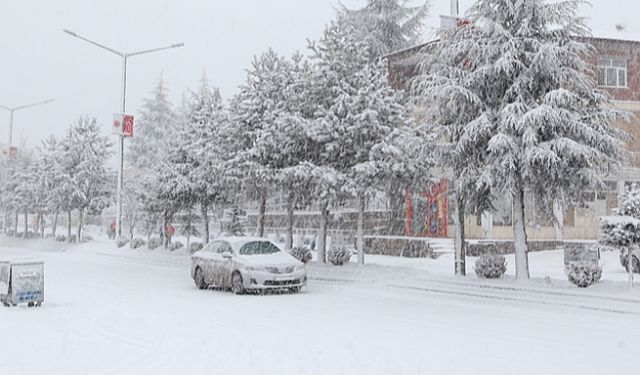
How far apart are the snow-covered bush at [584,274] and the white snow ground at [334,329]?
0.30m

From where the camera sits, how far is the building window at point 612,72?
3456 cm

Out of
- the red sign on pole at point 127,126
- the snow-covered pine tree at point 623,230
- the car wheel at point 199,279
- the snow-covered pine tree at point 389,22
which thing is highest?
the snow-covered pine tree at point 389,22

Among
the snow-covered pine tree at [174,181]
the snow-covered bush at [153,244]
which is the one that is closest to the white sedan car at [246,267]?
the snow-covered pine tree at [174,181]

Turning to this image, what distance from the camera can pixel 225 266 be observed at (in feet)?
63.0

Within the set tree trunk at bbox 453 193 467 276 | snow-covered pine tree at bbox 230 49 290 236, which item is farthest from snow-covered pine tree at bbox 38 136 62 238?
tree trunk at bbox 453 193 467 276

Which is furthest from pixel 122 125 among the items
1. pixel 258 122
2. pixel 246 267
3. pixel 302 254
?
pixel 246 267

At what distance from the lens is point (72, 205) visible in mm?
44406

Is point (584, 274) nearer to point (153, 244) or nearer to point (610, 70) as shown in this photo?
point (610, 70)

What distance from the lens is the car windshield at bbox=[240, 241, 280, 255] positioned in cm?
1945

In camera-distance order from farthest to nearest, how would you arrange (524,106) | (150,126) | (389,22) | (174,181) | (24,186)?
(150,126), (24,186), (389,22), (174,181), (524,106)

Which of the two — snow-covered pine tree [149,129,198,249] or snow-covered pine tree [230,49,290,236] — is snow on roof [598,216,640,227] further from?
snow-covered pine tree [149,129,198,249]

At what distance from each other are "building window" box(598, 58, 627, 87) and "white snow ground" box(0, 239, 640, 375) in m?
15.5

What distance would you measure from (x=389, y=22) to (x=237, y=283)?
2904 cm

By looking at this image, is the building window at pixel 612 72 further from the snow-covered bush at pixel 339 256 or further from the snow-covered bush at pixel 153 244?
the snow-covered bush at pixel 153 244
